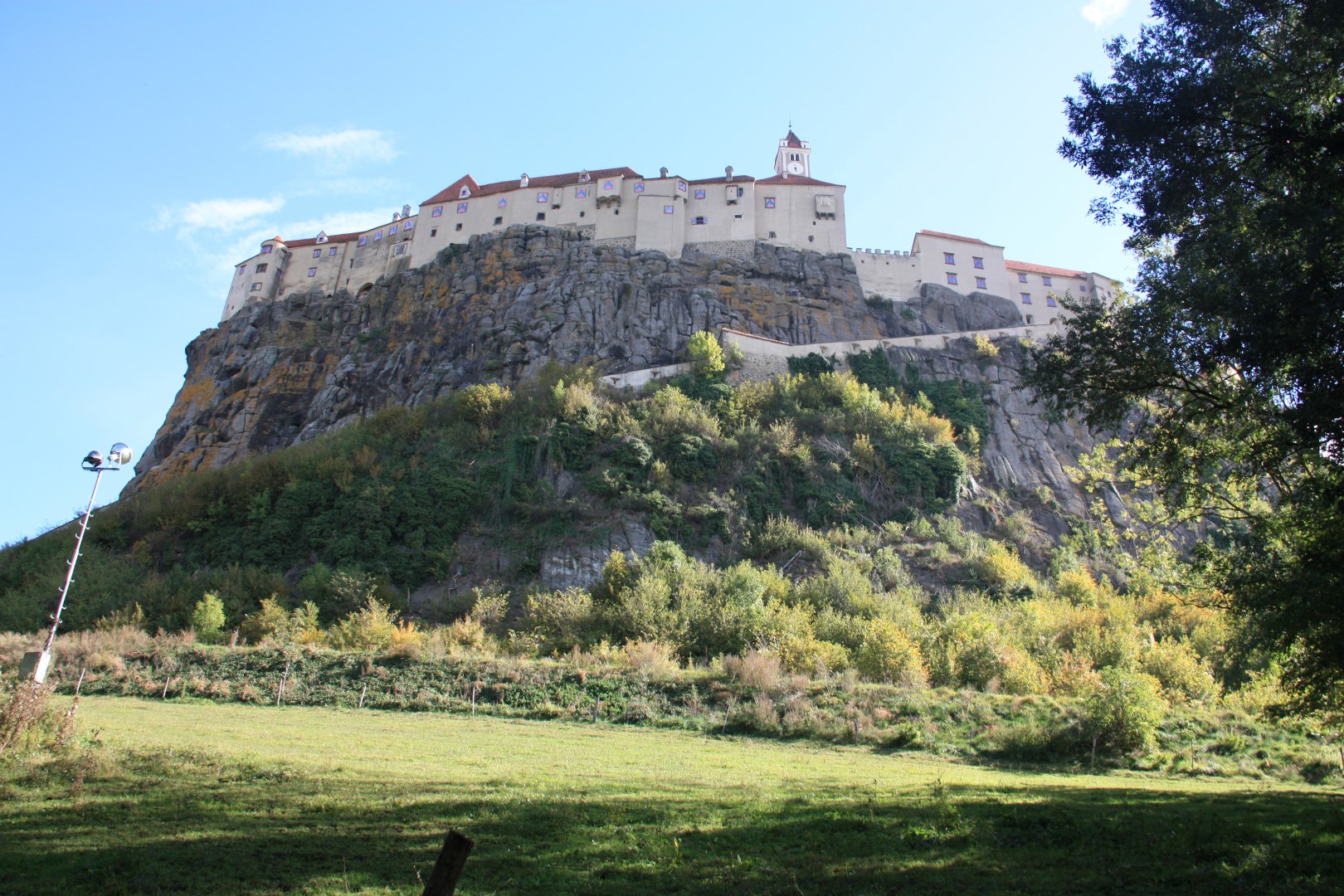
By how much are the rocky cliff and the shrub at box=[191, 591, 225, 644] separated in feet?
79.8

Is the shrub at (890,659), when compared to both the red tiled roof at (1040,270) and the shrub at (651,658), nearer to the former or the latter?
the shrub at (651,658)

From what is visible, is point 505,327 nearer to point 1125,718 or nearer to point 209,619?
point 209,619

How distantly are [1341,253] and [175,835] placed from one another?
14.6m

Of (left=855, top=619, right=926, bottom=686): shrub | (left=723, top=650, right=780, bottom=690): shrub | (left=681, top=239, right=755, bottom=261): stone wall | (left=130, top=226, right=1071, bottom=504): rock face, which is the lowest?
(left=723, top=650, right=780, bottom=690): shrub

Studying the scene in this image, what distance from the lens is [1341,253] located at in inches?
440

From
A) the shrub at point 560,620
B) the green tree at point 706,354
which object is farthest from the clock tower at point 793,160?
the shrub at point 560,620

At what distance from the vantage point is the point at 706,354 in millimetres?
50625

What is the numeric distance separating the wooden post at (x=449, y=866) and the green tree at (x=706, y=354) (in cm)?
4605

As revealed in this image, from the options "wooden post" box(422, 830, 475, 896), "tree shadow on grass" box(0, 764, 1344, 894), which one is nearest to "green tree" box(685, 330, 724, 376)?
"tree shadow on grass" box(0, 764, 1344, 894)

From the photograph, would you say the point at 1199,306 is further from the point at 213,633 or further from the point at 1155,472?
the point at 213,633

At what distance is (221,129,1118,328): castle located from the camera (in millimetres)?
64375

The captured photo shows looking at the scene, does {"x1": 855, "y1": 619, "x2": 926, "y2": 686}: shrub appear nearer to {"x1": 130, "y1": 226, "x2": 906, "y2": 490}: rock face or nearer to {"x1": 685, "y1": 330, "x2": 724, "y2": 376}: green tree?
{"x1": 685, "y1": 330, "x2": 724, "y2": 376}: green tree

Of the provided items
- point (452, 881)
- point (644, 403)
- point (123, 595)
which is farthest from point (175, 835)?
point (644, 403)

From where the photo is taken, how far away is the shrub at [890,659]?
2630 centimetres
